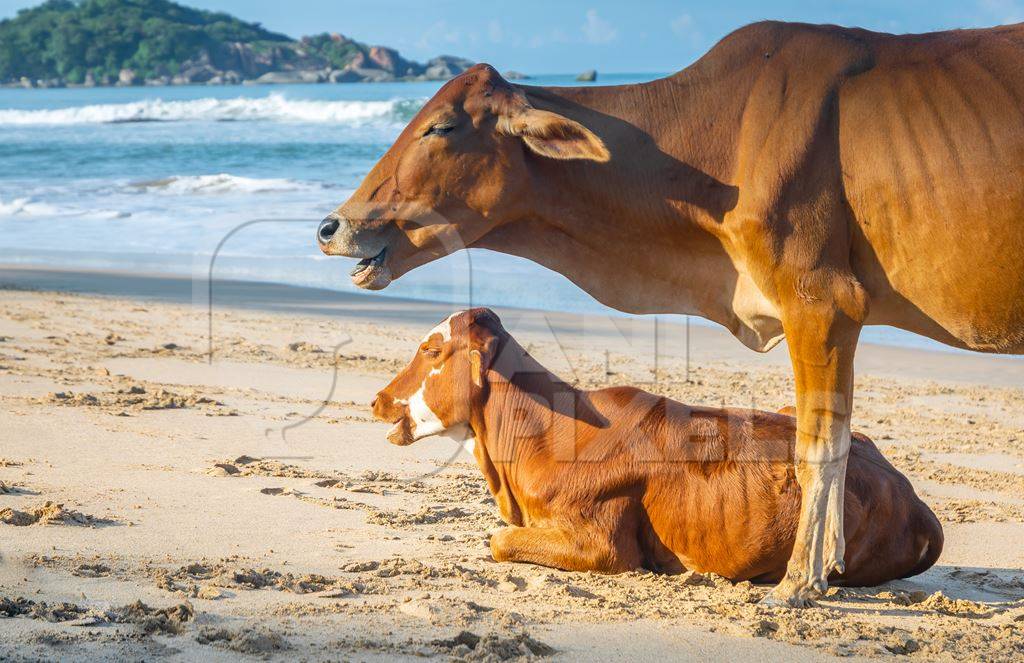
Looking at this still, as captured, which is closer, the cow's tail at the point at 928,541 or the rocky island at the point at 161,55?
the cow's tail at the point at 928,541

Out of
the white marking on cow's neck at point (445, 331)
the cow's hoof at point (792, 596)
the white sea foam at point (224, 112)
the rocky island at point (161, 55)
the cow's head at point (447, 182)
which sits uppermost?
the rocky island at point (161, 55)

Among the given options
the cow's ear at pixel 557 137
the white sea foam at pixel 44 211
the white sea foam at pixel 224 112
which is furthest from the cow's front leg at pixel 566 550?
the white sea foam at pixel 224 112

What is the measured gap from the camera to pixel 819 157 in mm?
4711

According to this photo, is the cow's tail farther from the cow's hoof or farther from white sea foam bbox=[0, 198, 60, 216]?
white sea foam bbox=[0, 198, 60, 216]

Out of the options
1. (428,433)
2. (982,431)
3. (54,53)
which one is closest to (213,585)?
(428,433)

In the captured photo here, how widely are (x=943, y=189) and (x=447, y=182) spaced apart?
6.42 feet

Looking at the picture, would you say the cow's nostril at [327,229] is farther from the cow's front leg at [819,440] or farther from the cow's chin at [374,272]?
the cow's front leg at [819,440]

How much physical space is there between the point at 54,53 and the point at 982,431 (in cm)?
10430

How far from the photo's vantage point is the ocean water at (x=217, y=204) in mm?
13984

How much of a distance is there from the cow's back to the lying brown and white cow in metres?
0.82

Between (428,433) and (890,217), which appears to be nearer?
(890,217)

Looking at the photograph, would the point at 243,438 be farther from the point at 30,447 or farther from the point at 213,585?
the point at 213,585

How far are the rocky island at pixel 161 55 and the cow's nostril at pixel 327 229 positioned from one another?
301 feet

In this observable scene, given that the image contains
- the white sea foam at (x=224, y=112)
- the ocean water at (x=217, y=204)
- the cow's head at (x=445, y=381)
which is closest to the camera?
the cow's head at (x=445, y=381)
